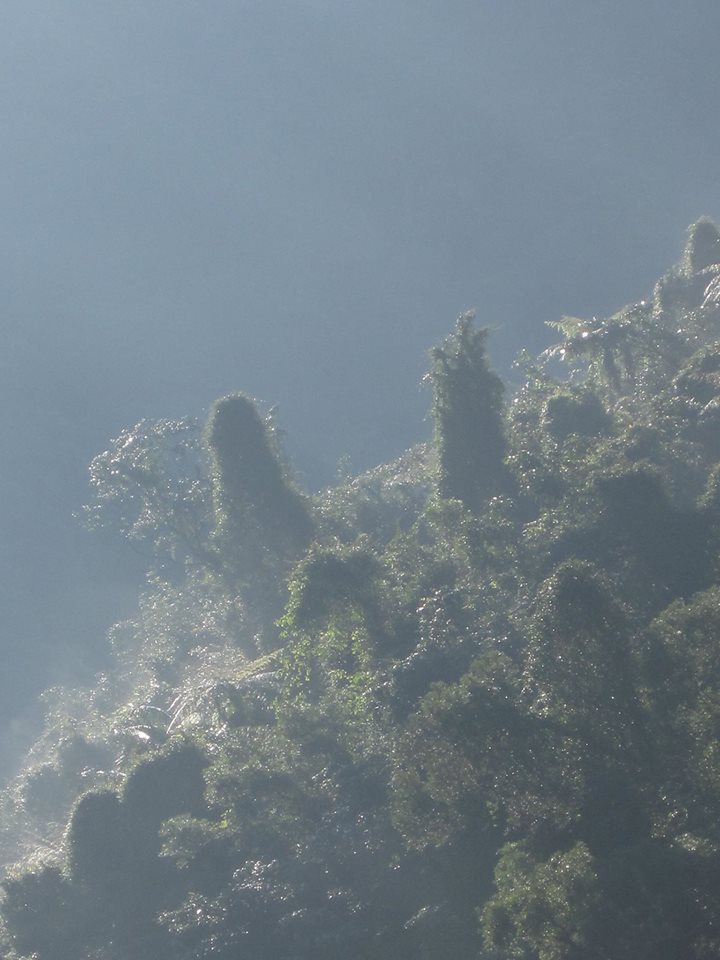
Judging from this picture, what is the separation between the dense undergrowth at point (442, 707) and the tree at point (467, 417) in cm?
7

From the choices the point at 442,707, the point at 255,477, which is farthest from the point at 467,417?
the point at 442,707

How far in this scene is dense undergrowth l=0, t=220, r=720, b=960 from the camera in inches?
483

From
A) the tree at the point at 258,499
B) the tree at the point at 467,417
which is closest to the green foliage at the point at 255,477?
the tree at the point at 258,499

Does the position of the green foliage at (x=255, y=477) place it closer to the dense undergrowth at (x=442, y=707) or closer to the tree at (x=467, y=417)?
the dense undergrowth at (x=442, y=707)

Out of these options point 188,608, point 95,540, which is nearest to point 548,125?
point 95,540

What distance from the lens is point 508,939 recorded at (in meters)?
11.8

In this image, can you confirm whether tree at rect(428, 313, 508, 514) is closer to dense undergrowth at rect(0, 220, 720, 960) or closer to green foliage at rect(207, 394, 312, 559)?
dense undergrowth at rect(0, 220, 720, 960)

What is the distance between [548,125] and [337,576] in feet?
529

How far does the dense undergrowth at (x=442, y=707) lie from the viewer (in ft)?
40.3

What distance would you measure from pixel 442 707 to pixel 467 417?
479 inches

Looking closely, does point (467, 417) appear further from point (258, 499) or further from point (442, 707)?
point (442, 707)

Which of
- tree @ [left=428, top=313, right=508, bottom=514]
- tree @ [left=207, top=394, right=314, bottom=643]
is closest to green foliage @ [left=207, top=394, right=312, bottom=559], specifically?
tree @ [left=207, top=394, right=314, bottom=643]

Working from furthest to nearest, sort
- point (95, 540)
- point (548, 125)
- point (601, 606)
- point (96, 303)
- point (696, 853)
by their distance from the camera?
point (548, 125)
point (96, 303)
point (95, 540)
point (601, 606)
point (696, 853)

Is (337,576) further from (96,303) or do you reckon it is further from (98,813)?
(96,303)
